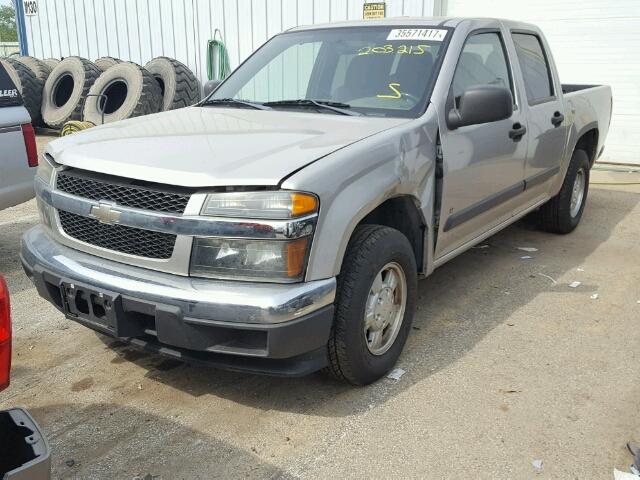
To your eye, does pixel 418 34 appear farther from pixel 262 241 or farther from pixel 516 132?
pixel 262 241

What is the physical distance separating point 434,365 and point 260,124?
1.58 m

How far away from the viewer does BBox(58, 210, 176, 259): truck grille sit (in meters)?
2.63

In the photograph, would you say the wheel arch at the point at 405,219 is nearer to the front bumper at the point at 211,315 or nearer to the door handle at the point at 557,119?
the front bumper at the point at 211,315

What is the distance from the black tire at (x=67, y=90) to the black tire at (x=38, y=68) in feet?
0.97

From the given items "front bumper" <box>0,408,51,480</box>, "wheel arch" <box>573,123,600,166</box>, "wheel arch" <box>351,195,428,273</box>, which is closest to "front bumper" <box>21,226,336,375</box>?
"wheel arch" <box>351,195,428,273</box>

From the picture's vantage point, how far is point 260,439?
274cm

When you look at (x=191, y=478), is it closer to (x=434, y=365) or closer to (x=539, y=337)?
(x=434, y=365)

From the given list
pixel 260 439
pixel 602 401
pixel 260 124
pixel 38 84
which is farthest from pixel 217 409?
pixel 38 84

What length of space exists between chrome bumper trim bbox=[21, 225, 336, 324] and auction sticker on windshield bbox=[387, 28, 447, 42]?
1.89 metres

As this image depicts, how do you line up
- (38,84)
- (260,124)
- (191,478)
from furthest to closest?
(38,84)
(260,124)
(191,478)

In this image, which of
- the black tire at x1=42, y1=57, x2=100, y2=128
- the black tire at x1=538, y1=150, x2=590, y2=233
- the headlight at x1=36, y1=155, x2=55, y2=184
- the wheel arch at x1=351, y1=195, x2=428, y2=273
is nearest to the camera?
the headlight at x1=36, y1=155, x2=55, y2=184

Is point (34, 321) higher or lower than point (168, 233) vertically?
lower

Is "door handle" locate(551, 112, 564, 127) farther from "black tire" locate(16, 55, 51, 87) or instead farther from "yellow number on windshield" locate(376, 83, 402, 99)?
"black tire" locate(16, 55, 51, 87)

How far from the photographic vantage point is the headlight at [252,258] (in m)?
2.51
